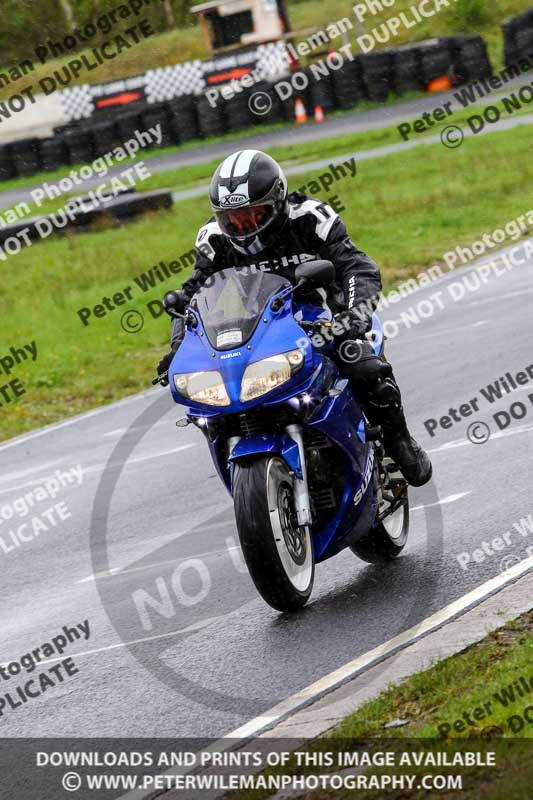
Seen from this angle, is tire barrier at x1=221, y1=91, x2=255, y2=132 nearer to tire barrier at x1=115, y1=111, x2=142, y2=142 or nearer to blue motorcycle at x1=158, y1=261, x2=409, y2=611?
tire barrier at x1=115, y1=111, x2=142, y2=142

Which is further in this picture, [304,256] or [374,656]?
[304,256]

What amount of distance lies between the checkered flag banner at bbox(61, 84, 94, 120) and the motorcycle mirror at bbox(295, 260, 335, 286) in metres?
36.0

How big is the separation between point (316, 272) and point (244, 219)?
0.56 meters

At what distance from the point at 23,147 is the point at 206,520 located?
29.5 meters

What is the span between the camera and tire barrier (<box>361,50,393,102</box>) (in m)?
34.4

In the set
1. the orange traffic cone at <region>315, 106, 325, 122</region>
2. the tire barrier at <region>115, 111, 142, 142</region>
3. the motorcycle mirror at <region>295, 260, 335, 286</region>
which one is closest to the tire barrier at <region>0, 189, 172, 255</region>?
the tire barrier at <region>115, 111, 142, 142</region>

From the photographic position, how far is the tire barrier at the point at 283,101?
111 feet

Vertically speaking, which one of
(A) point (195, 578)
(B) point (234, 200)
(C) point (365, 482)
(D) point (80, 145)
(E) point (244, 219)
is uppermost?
(B) point (234, 200)

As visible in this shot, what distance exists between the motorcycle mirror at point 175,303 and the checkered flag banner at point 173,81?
33.7 m

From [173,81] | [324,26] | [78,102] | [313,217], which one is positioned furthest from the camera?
[324,26]

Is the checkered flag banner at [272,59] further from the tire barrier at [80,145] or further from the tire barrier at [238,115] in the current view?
the tire barrier at [80,145]

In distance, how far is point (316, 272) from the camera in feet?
20.1

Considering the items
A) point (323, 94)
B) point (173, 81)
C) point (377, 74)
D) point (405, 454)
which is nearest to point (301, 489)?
point (405, 454)

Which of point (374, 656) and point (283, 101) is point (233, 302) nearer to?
point (374, 656)
